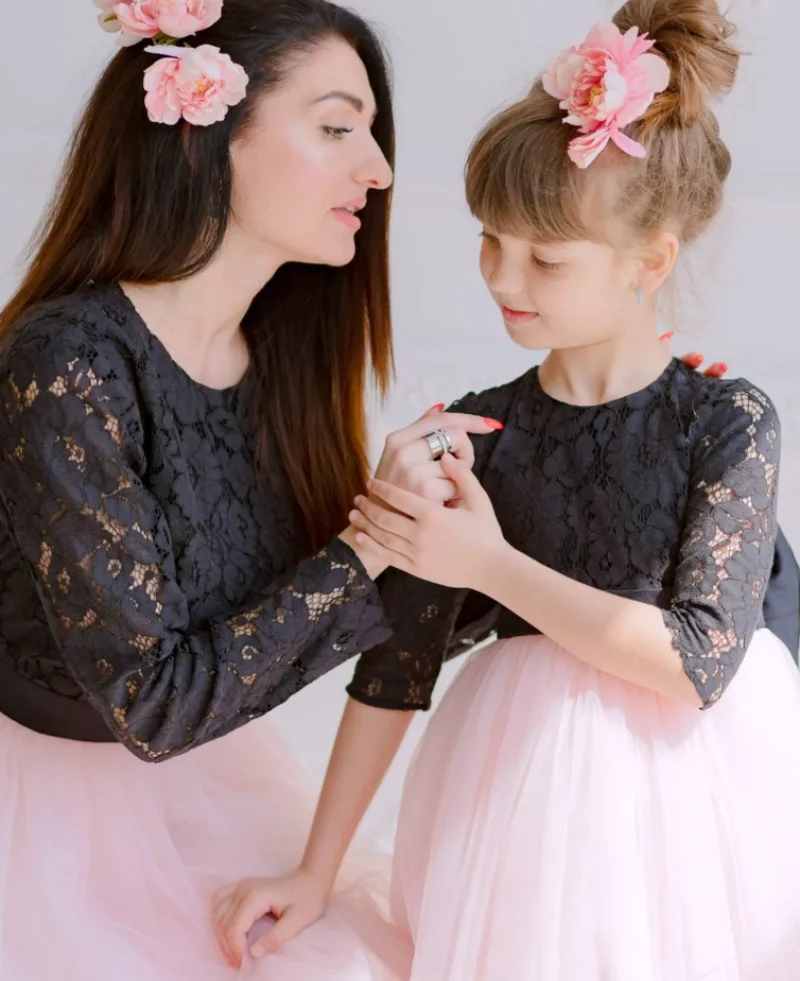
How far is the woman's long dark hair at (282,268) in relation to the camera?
5.48 ft

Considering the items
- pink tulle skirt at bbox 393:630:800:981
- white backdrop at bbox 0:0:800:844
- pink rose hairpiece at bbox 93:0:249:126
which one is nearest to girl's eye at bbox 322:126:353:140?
pink rose hairpiece at bbox 93:0:249:126

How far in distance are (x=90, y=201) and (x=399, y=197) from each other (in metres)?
1.22

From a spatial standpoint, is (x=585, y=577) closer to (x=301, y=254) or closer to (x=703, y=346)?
(x=301, y=254)

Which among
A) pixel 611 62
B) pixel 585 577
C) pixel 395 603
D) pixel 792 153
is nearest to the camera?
pixel 611 62

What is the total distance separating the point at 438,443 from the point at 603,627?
0.30 m

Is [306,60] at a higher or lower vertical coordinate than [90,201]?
higher

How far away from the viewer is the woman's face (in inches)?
66.1

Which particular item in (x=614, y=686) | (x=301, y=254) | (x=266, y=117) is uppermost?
(x=266, y=117)

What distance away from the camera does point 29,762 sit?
170 centimetres

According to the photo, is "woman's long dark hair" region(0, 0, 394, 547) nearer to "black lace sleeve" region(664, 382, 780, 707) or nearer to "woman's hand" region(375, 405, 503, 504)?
"woman's hand" region(375, 405, 503, 504)

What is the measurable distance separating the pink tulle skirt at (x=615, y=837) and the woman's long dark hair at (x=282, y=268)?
0.48m

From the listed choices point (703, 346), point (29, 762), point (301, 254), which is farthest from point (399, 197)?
point (29, 762)

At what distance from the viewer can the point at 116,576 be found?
5.01ft

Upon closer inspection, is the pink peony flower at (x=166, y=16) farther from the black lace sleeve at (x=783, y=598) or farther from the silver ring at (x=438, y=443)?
the black lace sleeve at (x=783, y=598)
